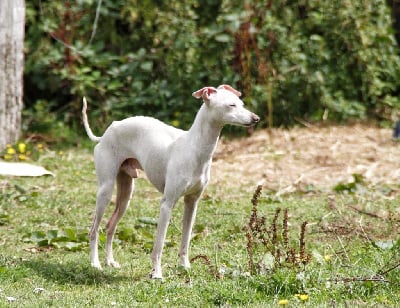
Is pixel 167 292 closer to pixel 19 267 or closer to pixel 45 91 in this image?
pixel 19 267

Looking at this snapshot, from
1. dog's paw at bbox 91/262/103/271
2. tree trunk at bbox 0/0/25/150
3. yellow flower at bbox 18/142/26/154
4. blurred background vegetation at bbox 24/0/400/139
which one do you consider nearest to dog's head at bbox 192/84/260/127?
dog's paw at bbox 91/262/103/271

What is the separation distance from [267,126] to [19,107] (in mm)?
3553

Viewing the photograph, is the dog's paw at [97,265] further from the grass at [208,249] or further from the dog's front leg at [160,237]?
the dog's front leg at [160,237]

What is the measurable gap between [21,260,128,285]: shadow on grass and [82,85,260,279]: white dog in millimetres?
218

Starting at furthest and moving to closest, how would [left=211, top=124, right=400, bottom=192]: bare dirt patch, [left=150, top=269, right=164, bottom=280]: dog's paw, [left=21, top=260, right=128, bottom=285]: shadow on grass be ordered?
[left=211, top=124, right=400, bottom=192]: bare dirt patch, [left=21, top=260, right=128, bottom=285]: shadow on grass, [left=150, top=269, right=164, bottom=280]: dog's paw

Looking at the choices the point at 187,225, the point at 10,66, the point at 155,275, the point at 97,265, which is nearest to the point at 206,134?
the point at 187,225

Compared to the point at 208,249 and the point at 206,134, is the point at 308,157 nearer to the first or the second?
the point at 208,249

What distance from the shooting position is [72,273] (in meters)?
6.23

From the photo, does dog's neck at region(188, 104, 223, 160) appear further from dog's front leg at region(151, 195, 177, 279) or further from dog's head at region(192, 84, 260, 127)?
dog's front leg at region(151, 195, 177, 279)

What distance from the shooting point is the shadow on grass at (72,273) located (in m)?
6.11

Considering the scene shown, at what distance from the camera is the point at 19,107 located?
10.8 metres

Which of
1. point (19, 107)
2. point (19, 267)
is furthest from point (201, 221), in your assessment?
point (19, 107)

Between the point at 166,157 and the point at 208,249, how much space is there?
4.18ft

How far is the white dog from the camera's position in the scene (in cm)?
594
